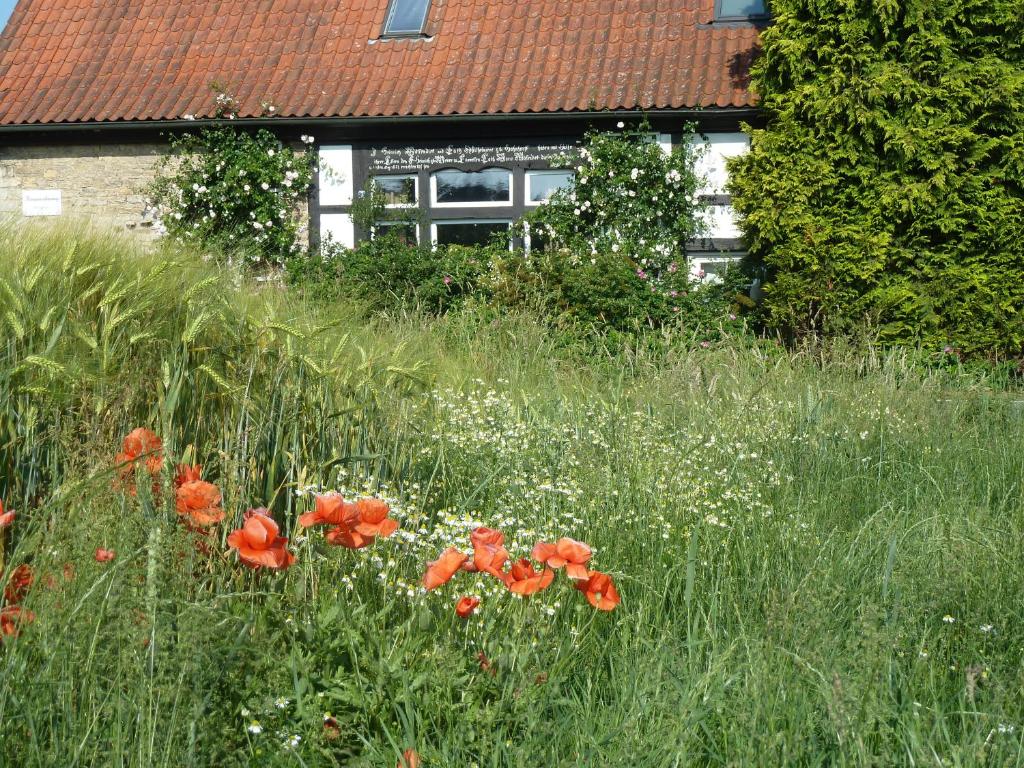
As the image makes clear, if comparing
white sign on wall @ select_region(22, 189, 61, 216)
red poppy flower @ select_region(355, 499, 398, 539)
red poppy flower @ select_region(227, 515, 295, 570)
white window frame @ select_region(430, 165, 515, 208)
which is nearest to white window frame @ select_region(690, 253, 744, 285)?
white window frame @ select_region(430, 165, 515, 208)

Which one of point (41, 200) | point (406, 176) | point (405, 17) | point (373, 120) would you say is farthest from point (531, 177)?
point (41, 200)

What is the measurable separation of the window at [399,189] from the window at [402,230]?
304mm

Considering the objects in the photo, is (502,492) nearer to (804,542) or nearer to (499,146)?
(804,542)

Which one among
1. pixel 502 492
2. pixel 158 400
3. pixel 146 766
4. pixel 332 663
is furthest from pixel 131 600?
pixel 502 492

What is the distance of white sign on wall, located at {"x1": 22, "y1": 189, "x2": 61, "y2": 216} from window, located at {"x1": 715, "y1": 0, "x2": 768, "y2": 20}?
8129mm

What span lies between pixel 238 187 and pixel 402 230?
76.0 inches

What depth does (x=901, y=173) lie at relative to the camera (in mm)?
9664

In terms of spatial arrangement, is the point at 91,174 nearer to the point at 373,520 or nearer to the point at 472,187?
the point at 472,187

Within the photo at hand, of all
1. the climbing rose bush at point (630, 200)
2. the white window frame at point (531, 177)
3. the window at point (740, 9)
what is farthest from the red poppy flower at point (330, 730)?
the window at point (740, 9)

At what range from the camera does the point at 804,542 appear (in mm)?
3135

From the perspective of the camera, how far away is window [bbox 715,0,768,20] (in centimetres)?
1215

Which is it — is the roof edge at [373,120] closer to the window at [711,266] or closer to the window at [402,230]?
the window at [402,230]

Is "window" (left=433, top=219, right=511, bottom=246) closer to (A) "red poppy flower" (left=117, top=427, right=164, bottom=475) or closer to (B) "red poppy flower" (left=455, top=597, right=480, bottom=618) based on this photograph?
(A) "red poppy flower" (left=117, top=427, right=164, bottom=475)

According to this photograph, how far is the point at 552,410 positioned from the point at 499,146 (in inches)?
307
